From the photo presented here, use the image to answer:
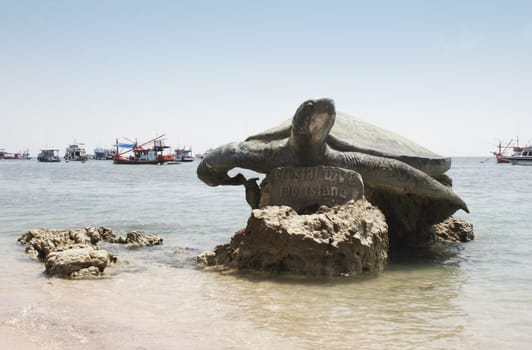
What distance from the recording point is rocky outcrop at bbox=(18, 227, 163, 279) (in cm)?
501

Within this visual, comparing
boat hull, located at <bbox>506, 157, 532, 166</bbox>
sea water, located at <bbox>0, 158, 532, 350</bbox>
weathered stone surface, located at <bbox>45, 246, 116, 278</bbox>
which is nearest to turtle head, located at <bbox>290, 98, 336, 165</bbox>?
sea water, located at <bbox>0, 158, 532, 350</bbox>

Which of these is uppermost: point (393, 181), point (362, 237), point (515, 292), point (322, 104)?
point (322, 104)

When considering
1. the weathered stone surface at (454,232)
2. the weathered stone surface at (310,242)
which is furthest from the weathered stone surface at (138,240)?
the weathered stone surface at (454,232)

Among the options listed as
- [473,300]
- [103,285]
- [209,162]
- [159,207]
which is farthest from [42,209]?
[473,300]

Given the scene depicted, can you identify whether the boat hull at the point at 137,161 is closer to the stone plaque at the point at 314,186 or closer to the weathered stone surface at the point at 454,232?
the weathered stone surface at the point at 454,232

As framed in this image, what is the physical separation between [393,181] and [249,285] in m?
2.06

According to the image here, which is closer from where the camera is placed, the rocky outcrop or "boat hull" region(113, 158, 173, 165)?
the rocky outcrop

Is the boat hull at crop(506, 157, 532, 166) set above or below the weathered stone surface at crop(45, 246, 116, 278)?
above

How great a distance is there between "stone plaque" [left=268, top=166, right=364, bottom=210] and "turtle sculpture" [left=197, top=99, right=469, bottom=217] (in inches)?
8.2

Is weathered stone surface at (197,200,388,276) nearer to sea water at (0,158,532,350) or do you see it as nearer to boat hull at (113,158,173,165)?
sea water at (0,158,532,350)

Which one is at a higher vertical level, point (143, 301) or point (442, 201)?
point (442, 201)

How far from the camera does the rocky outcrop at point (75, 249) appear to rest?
5.01 meters

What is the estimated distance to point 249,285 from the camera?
4.70m

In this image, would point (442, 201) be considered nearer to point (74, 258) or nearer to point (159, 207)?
point (74, 258)
